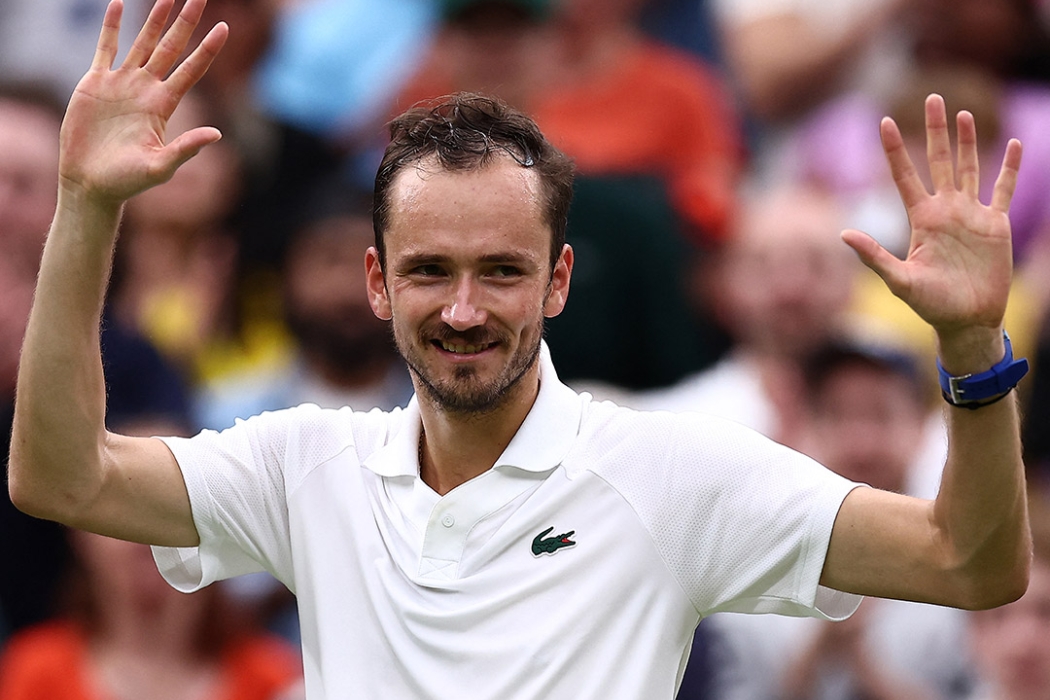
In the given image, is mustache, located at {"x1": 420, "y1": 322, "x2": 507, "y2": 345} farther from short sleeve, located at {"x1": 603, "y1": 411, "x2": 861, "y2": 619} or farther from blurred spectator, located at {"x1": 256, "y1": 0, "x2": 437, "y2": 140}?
blurred spectator, located at {"x1": 256, "y1": 0, "x2": 437, "y2": 140}

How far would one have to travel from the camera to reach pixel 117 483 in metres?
2.95

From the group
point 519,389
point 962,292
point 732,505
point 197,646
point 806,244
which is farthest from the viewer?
point 806,244

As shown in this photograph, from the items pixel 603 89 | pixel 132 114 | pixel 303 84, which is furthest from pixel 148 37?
pixel 303 84

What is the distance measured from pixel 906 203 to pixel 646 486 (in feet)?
2.31

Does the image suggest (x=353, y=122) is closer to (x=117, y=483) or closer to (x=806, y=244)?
(x=806, y=244)

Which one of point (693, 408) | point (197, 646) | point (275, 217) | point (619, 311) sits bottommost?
point (197, 646)

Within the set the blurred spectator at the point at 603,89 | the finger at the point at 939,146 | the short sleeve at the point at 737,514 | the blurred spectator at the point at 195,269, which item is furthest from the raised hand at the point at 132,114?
the blurred spectator at the point at 195,269

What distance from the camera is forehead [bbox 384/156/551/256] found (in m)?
2.87

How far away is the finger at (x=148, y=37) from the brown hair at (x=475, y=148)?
0.51 m

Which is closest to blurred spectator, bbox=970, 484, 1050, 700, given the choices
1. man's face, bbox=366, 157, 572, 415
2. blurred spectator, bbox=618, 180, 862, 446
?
blurred spectator, bbox=618, 180, 862, 446

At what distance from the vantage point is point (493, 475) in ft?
9.82

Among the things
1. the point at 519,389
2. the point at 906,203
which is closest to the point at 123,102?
the point at 519,389

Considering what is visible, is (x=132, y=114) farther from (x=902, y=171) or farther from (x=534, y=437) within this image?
(x=902, y=171)

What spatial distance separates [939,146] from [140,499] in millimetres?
1649
